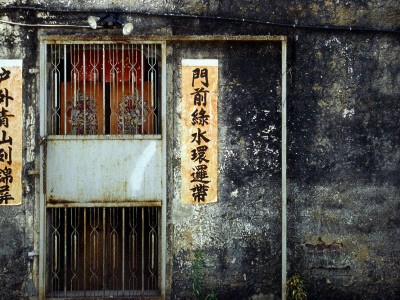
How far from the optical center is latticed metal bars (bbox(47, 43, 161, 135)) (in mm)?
5480

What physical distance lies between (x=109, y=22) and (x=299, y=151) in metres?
3.44

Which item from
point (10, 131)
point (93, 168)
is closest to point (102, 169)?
point (93, 168)

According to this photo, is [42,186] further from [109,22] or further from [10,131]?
[109,22]

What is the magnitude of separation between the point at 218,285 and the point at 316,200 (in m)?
2.00

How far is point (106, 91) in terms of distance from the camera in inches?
222

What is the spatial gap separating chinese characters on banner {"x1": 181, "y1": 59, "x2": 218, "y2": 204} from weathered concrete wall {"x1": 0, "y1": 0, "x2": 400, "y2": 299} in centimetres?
12

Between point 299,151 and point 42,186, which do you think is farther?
point 299,151

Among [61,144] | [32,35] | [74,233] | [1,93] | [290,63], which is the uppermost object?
[32,35]

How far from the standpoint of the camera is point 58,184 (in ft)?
17.6

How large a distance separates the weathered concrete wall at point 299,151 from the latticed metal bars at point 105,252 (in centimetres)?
40

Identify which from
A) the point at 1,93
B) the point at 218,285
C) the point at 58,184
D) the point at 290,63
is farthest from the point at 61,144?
the point at 290,63

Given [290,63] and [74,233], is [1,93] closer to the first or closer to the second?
[74,233]

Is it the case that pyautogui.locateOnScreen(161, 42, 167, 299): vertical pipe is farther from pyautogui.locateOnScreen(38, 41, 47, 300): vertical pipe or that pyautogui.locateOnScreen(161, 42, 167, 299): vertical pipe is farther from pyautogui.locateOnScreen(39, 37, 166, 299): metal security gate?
pyautogui.locateOnScreen(38, 41, 47, 300): vertical pipe

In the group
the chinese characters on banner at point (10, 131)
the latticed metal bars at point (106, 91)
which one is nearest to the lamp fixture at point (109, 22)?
the latticed metal bars at point (106, 91)
